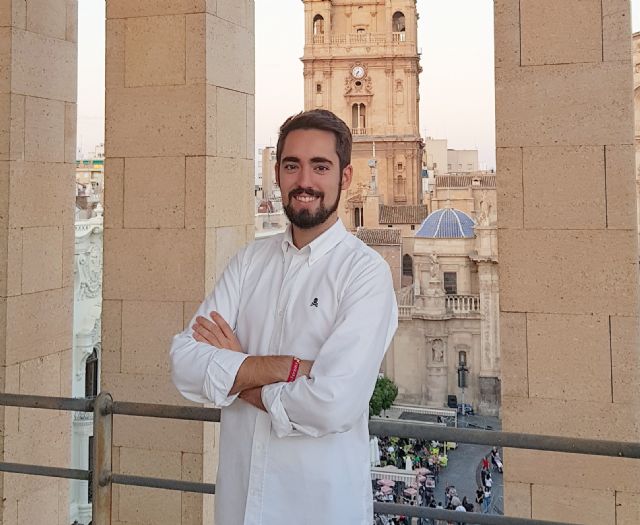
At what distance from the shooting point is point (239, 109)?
3896 mm

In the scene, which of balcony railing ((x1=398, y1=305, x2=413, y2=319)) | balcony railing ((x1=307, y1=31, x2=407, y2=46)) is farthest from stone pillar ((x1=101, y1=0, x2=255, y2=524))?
balcony railing ((x1=307, y1=31, x2=407, y2=46))

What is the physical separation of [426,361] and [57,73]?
→ 26527 millimetres

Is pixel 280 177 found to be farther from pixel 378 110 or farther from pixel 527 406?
pixel 378 110

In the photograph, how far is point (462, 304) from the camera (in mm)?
29844

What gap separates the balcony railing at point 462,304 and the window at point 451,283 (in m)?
1.74

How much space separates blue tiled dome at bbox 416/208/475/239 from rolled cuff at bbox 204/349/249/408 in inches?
1211

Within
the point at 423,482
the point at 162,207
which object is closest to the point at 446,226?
the point at 423,482

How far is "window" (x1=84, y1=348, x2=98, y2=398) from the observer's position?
38.6ft

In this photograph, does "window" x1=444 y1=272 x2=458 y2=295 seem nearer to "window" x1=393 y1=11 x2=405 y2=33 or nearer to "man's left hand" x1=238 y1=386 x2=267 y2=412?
"window" x1=393 y1=11 x2=405 y2=33

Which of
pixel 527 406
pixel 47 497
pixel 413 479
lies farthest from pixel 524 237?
pixel 413 479

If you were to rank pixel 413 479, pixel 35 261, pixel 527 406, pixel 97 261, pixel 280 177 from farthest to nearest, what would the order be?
1. pixel 413 479
2. pixel 97 261
3. pixel 35 261
4. pixel 527 406
5. pixel 280 177

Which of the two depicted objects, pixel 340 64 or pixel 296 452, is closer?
pixel 296 452

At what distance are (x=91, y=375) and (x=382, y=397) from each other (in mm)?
14496

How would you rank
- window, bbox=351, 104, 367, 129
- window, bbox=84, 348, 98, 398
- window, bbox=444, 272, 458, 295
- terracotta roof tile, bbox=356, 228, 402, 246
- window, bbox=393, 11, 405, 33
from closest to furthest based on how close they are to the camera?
window, bbox=84, 348, 98, 398
window, bbox=444, 272, 458, 295
terracotta roof tile, bbox=356, 228, 402, 246
window, bbox=393, 11, 405, 33
window, bbox=351, 104, 367, 129
